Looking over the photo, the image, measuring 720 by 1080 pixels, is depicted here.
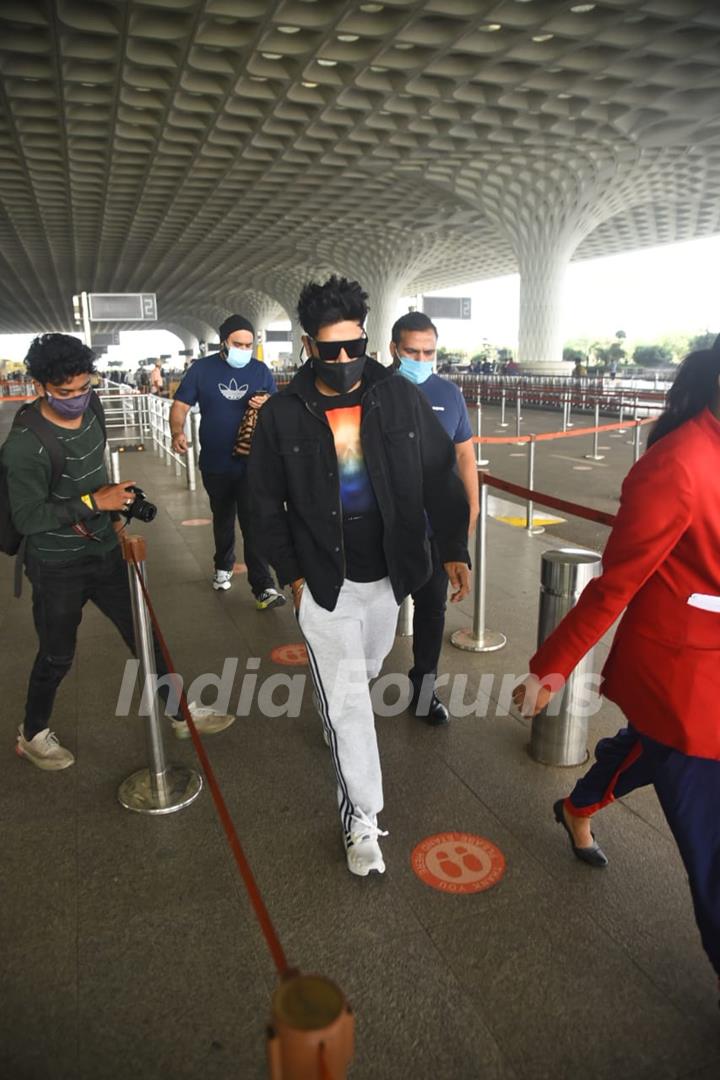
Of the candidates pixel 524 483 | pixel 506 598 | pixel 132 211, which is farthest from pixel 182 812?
pixel 132 211

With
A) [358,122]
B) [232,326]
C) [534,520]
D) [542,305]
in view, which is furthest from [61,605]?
[542,305]

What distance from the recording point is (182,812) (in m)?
3.12

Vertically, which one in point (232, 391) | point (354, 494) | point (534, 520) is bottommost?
point (534, 520)

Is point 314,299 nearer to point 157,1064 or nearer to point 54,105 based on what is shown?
point 157,1064

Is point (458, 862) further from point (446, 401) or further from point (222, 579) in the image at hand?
point (222, 579)

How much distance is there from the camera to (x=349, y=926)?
8.10 ft

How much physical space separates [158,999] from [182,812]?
97 centimetres

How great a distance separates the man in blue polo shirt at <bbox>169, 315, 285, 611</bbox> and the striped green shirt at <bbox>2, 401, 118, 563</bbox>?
6.58 feet

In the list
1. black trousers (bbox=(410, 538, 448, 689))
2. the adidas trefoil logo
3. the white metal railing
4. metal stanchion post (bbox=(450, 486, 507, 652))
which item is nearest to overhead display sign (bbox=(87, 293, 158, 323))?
the white metal railing

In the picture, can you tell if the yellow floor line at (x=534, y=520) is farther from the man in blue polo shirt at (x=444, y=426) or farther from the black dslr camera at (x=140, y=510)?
the black dslr camera at (x=140, y=510)

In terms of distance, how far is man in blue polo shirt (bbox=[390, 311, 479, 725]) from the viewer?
12.2ft

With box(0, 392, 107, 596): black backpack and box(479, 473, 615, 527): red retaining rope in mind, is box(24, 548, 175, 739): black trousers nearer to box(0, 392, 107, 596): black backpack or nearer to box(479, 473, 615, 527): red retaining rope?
box(0, 392, 107, 596): black backpack

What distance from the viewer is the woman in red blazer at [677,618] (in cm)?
182

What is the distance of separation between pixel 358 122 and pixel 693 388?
89.4ft
